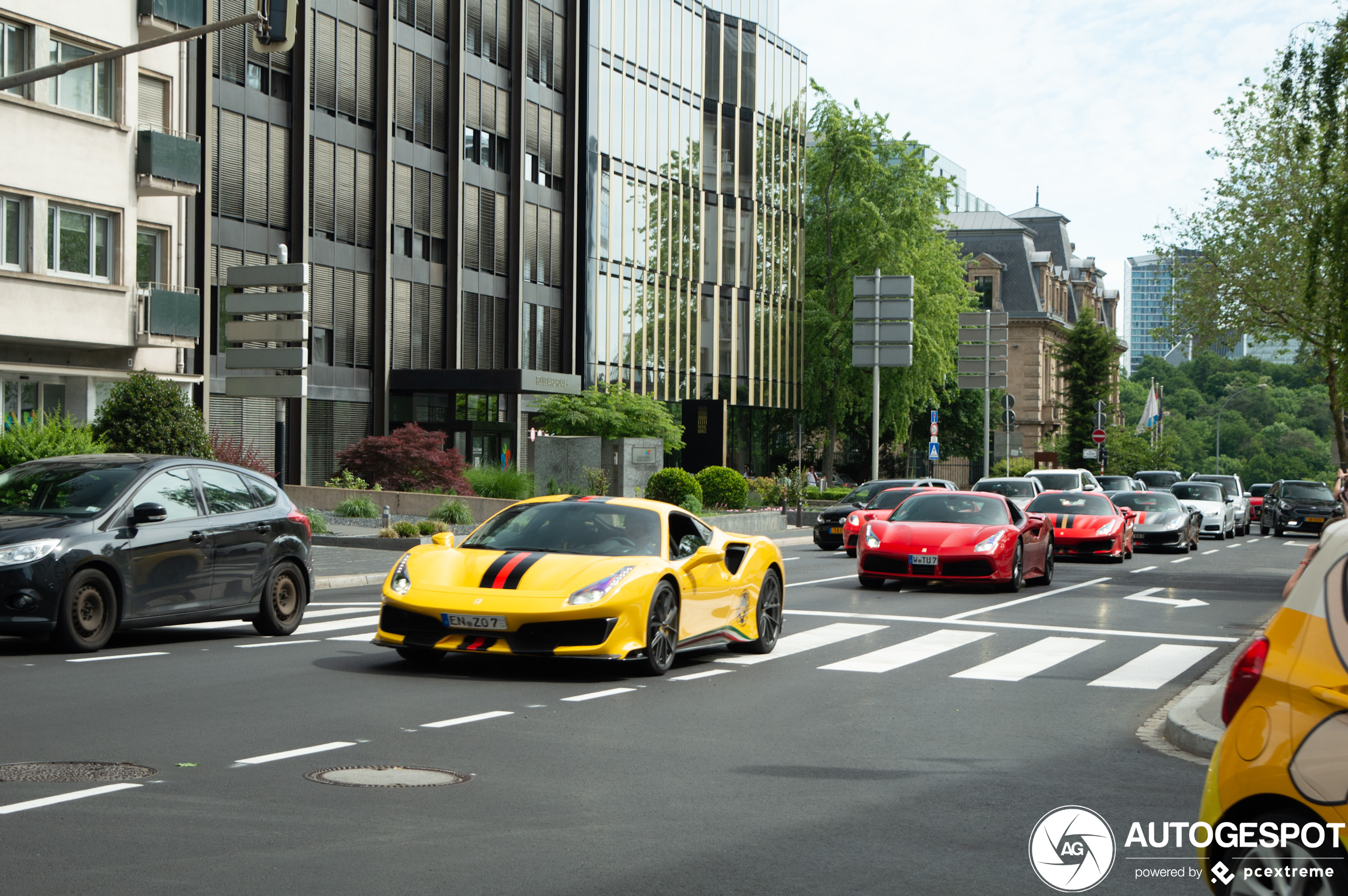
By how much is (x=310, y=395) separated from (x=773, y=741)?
118ft

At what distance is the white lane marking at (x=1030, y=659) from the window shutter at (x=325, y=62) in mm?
33384

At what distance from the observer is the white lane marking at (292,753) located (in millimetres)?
7598

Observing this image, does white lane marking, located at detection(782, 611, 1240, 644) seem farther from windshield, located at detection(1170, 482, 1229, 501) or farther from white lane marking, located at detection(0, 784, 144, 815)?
windshield, located at detection(1170, 482, 1229, 501)

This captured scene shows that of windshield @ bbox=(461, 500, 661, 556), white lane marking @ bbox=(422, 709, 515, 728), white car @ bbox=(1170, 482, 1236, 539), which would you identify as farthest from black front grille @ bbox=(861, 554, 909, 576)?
white car @ bbox=(1170, 482, 1236, 539)

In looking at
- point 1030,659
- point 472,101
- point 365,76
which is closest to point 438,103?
point 472,101

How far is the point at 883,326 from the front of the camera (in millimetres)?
44688

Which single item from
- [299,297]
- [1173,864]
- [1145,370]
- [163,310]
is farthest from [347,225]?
[1145,370]

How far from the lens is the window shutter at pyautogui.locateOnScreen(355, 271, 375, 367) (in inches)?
1790

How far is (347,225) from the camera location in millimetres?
44781

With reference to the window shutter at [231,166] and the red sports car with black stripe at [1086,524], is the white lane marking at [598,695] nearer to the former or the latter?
the red sports car with black stripe at [1086,524]

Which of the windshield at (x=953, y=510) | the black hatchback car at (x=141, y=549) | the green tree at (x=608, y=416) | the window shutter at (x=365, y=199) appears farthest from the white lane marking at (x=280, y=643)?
the window shutter at (x=365, y=199)

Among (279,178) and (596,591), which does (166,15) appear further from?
(596,591)

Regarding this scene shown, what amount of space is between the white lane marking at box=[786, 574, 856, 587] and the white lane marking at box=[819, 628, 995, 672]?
632 centimetres

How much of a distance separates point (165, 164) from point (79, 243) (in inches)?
102
